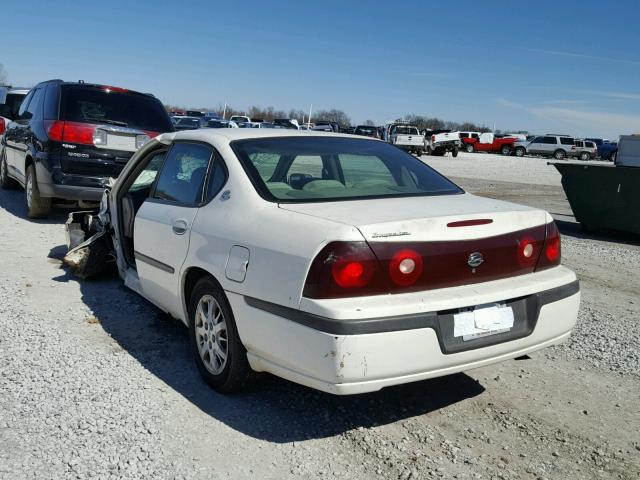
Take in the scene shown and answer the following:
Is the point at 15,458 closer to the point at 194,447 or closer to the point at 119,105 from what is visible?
the point at 194,447

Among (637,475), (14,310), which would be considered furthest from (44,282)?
(637,475)

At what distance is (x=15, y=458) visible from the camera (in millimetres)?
2891

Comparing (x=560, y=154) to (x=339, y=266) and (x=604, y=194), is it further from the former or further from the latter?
(x=339, y=266)

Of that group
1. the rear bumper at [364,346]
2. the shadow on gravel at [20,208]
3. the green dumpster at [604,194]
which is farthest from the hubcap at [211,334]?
the green dumpster at [604,194]

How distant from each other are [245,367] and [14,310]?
2494 millimetres

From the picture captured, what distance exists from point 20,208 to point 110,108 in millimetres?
2490

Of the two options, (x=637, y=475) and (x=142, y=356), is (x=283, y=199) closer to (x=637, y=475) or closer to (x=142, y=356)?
(x=142, y=356)

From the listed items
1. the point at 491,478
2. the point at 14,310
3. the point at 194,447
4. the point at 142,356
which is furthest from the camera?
the point at 14,310

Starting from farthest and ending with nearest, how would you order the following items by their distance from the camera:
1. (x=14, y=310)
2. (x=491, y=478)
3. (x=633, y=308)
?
(x=633, y=308) < (x=14, y=310) < (x=491, y=478)

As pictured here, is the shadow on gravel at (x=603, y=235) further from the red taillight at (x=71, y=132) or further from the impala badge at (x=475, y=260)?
the impala badge at (x=475, y=260)

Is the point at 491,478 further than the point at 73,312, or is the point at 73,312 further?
the point at 73,312

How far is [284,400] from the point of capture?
362 cm

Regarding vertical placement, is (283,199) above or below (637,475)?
above

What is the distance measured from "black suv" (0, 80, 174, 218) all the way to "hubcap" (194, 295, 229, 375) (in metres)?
5.00
